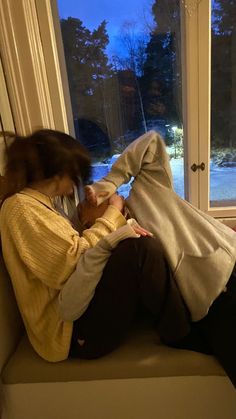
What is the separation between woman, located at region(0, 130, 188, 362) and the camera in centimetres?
78

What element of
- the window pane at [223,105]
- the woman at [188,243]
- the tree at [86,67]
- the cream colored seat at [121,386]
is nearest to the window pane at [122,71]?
the tree at [86,67]

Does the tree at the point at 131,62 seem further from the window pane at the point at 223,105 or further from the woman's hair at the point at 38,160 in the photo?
the woman's hair at the point at 38,160

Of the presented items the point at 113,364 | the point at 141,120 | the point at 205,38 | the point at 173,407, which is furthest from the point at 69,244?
the point at 205,38

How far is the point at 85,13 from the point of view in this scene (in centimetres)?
125

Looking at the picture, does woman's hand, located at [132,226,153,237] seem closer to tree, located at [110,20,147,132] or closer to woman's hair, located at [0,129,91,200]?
woman's hair, located at [0,129,91,200]

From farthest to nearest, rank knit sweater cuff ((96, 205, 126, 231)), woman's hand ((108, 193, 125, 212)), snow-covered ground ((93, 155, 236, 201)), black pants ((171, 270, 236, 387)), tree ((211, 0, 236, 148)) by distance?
1. snow-covered ground ((93, 155, 236, 201))
2. tree ((211, 0, 236, 148))
3. woman's hand ((108, 193, 125, 212))
4. knit sweater cuff ((96, 205, 126, 231))
5. black pants ((171, 270, 236, 387))

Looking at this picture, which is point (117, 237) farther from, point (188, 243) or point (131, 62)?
point (131, 62)

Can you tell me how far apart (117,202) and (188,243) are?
0.98 feet

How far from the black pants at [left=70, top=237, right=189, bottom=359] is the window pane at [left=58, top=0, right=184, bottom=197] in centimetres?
74

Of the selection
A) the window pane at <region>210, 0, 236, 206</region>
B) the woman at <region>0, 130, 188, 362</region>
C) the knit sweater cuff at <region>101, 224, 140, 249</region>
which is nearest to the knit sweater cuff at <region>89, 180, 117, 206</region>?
the woman at <region>0, 130, 188, 362</region>

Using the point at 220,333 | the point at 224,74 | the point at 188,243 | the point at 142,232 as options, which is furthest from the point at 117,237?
the point at 224,74

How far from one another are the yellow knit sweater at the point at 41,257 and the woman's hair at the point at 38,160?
51mm

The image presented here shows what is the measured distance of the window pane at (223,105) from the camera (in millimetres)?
1228

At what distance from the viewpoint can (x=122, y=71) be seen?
51.8 inches
